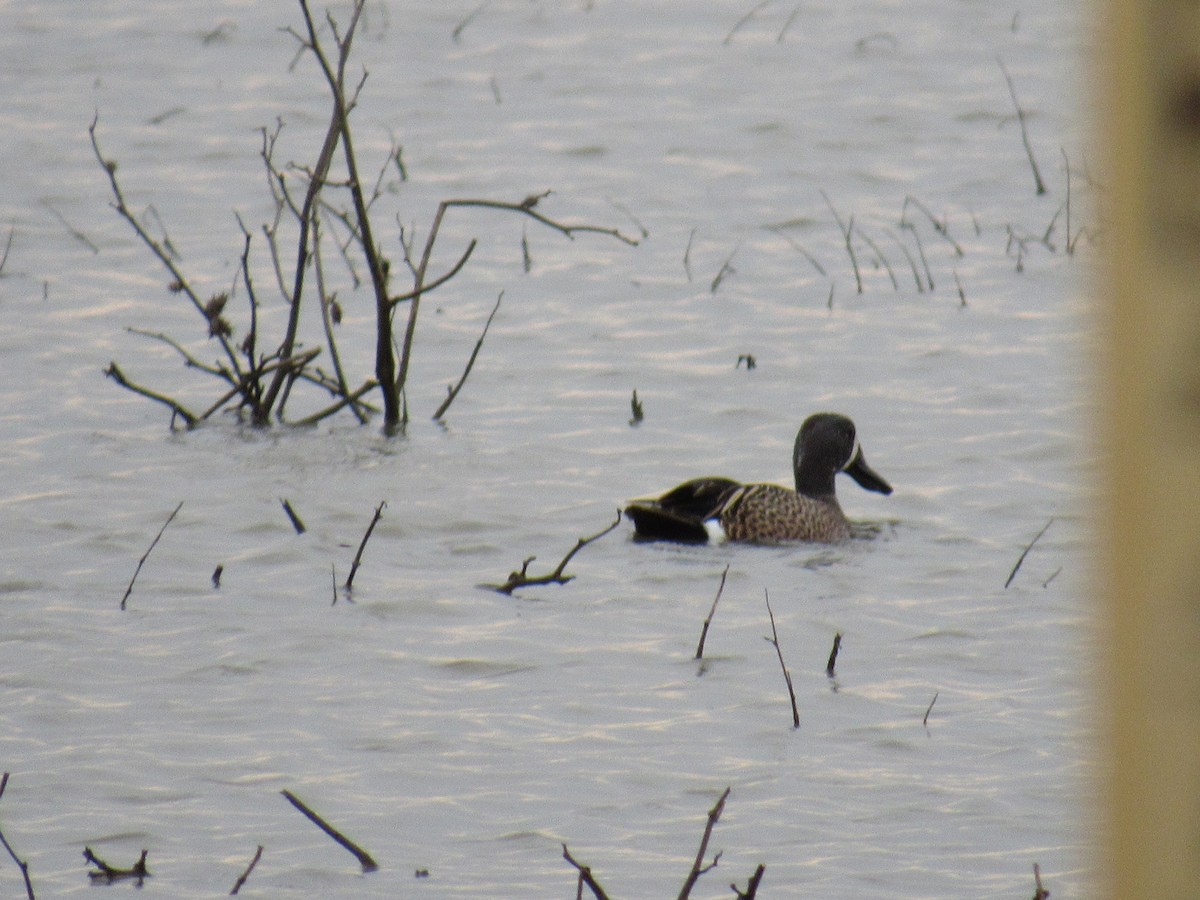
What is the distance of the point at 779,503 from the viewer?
7.03 meters

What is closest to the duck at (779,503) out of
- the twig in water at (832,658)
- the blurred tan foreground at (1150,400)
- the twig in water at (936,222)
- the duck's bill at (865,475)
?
the duck's bill at (865,475)

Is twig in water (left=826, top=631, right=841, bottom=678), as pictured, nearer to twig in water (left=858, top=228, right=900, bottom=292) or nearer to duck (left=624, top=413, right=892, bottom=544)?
duck (left=624, top=413, right=892, bottom=544)

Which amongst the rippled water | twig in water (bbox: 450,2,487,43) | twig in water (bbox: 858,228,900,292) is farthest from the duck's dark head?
twig in water (bbox: 450,2,487,43)

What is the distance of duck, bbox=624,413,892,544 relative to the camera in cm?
668

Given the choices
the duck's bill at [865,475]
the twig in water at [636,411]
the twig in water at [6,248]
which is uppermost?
the twig in water at [6,248]

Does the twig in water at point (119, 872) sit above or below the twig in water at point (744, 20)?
below

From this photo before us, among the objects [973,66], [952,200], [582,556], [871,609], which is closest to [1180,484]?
[871,609]

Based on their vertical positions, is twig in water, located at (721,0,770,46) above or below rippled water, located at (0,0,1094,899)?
above

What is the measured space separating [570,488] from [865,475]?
1126mm

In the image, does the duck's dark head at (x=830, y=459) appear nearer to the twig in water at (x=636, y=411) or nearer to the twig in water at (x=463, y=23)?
the twig in water at (x=636, y=411)

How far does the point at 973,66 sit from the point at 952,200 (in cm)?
336

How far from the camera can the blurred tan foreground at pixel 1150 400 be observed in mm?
611

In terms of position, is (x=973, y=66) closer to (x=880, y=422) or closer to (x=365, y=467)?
(x=880, y=422)

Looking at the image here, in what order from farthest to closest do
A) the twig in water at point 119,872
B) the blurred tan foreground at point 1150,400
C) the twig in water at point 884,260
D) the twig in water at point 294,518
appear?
the twig in water at point 884,260 → the twig in water at point 294,518 → the twig in water at point 119,872 → the blurred tan foreground at point 1150,400
